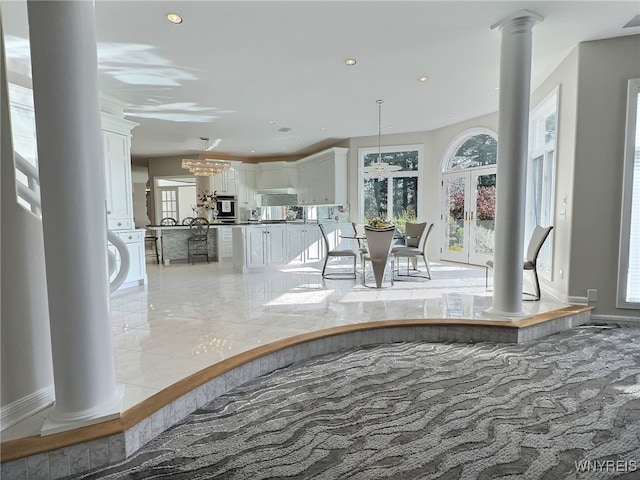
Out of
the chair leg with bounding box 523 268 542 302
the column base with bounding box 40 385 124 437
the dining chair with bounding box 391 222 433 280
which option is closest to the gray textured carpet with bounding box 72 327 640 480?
the column base with bounding box 40 385 124 437

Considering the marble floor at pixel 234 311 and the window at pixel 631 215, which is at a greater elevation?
the window at pixel 631 215

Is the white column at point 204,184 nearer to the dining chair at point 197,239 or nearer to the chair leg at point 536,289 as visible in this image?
the dining chair at point 197,239

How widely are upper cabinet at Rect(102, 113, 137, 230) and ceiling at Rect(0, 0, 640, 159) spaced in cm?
44

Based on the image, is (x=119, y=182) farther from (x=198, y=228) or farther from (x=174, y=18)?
(x=174, y=18)

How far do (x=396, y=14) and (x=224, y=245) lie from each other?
248 inches

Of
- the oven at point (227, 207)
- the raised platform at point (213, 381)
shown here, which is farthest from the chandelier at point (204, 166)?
the raised platform at point (213, 381)

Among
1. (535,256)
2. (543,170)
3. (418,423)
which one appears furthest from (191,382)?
(543,170)

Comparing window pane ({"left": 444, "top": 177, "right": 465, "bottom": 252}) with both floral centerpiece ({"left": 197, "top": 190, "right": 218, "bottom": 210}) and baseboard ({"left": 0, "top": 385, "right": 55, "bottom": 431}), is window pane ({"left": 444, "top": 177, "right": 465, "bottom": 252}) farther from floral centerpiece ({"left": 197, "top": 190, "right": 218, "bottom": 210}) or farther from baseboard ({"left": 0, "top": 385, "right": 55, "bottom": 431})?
baseboard ({"left": 0, "top": 385, "right": 55, "bottom": 431})

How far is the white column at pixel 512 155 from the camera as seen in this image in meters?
3.25

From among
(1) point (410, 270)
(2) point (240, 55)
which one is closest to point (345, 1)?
(2) point (240, 55)

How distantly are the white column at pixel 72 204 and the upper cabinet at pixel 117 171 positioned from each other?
11.8ft

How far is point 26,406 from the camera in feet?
6.09

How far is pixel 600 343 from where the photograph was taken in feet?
10.6

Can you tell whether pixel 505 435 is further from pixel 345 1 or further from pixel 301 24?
pixel 301 24
